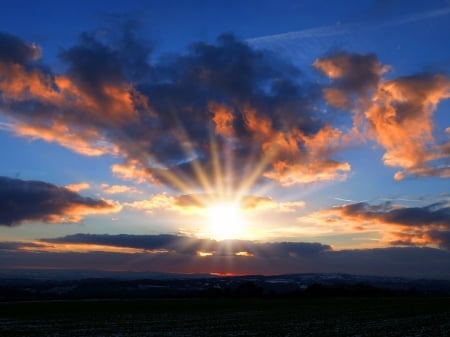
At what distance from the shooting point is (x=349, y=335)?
3522 cm

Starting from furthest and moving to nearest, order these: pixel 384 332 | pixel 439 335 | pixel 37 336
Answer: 1. pixel 37 336
2. pixel 384 332
3. pixel 439 335

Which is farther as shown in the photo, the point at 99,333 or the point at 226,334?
the point at 99,333

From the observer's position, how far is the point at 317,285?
145 metres

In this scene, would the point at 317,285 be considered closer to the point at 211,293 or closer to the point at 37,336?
the point at 211,293

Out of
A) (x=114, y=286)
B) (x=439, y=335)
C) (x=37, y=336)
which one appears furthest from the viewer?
(x=114, y=286)

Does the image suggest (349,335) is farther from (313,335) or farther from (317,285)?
(317,285)

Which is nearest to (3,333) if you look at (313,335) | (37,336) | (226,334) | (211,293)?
(37,336)

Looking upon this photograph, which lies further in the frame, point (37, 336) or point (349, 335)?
point (37, 336)

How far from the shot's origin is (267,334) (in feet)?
125

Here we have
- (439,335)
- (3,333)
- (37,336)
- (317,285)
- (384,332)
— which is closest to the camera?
(439,335)

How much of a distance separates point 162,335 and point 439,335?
20.8m

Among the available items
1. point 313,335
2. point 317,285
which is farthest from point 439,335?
point 317,285

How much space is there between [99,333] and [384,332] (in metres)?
23.5

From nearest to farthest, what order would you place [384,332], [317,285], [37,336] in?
[384,332]
[37,336]
[317,285]
